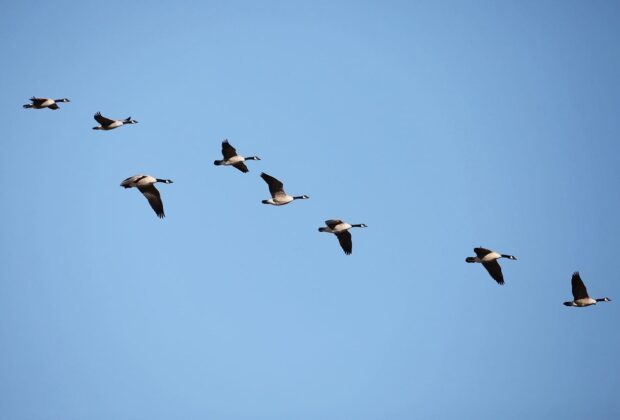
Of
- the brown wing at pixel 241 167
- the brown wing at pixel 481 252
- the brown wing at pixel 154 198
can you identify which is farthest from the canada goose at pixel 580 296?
the brown wing at pixel 154 198

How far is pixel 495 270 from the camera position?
4078cm

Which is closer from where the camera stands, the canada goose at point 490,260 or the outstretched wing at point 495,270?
the canada goose at point 490,260

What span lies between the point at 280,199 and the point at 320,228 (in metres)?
2.22

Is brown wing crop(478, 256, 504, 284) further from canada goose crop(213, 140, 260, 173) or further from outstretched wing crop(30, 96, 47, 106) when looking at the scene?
outstretched wing crop(30, 96, 47, 106)

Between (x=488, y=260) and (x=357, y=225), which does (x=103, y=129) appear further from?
(x=488, y=260)

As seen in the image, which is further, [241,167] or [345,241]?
[241,167]

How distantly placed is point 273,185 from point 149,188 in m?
5.10

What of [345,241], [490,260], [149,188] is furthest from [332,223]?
[149,188]

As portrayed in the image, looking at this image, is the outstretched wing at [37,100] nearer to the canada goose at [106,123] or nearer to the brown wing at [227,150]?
the canada goose at [106,123]

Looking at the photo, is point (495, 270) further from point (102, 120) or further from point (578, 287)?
point (102, 120)

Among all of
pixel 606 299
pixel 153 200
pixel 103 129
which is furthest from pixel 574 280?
pixel 103 129

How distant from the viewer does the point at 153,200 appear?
4016cm

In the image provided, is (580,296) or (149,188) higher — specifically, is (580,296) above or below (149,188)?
below

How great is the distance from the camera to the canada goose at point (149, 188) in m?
39.4
